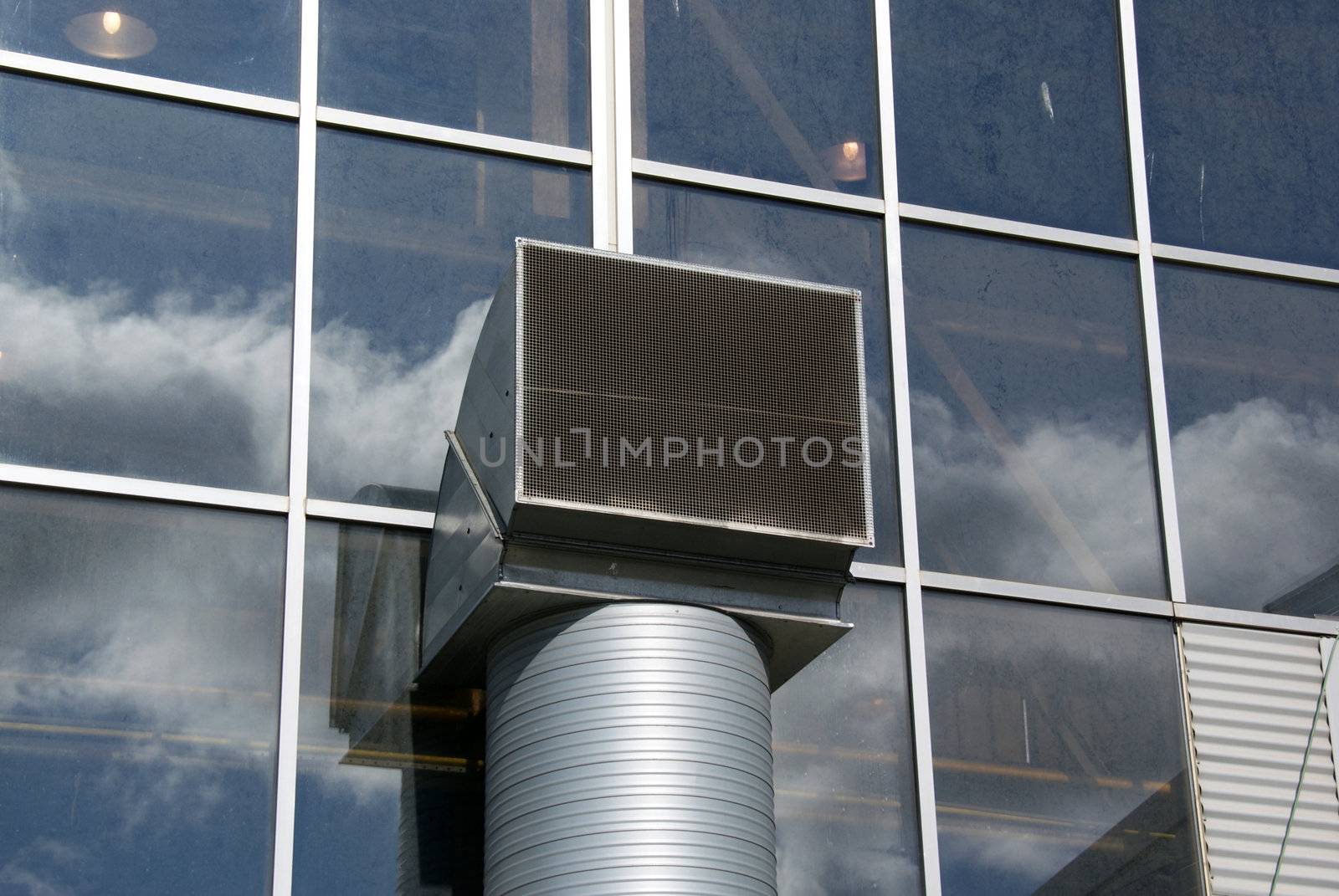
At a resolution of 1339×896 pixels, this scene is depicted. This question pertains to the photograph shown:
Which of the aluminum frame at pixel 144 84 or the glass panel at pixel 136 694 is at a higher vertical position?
the aluminum frame at pixel 144 84

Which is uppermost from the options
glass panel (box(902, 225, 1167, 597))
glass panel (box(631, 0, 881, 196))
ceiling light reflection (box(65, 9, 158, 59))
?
glass panel (box(631, 0, 881, 196))

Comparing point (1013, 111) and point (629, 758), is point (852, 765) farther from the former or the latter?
point (1013, 111)

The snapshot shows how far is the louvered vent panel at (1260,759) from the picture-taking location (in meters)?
8.69

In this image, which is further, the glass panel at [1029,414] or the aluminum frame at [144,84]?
the glass panel at [1029,414]

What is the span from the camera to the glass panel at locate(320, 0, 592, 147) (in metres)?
8.88

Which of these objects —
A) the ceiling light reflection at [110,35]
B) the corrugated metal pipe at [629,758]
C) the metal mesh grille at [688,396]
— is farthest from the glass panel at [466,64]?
the corrugated metal pipe at [629,758]

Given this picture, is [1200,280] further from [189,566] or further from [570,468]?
[189,566]

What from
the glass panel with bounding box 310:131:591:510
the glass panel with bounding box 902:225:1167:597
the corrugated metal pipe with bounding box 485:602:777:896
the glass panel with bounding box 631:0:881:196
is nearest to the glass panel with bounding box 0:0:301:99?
the glass panel with bounding box 310:131:591:510

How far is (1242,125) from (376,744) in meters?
5.69

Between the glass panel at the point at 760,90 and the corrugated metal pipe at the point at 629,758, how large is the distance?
2786 millimetres

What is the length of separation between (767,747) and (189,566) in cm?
237

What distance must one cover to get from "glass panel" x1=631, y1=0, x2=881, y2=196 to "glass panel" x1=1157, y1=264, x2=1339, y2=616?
176cm

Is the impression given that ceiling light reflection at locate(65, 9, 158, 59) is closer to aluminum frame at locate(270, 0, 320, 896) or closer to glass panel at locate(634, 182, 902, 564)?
aluminum frame at locate(270, 0, 320, 896)

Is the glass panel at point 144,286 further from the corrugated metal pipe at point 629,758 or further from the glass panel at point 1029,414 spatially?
the glass panel at point 1029,414
